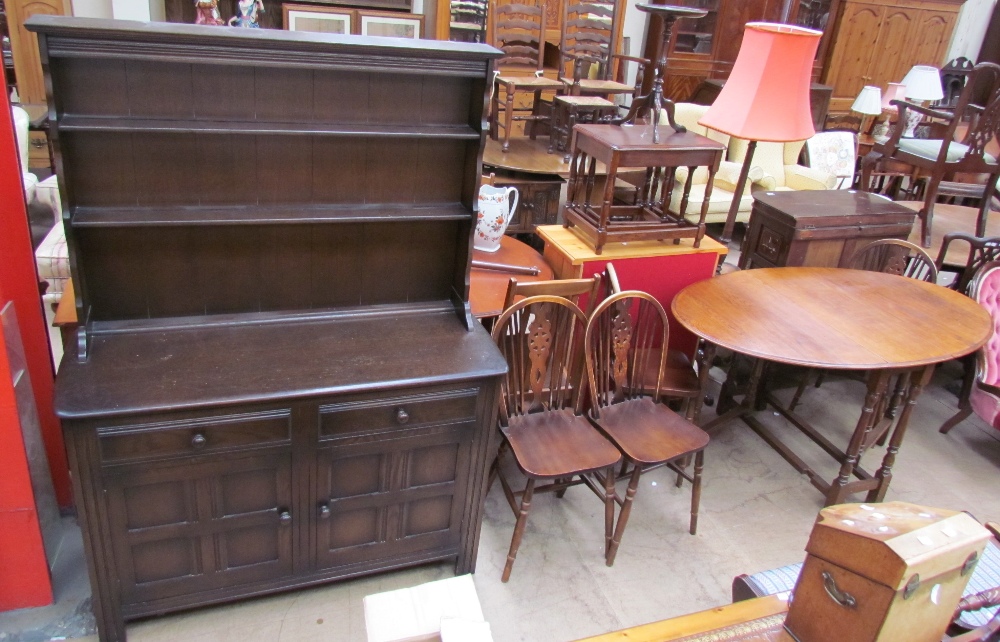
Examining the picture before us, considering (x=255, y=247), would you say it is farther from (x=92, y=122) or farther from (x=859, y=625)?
(x=859, y=625)

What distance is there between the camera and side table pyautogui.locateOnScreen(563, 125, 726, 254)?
107 inches

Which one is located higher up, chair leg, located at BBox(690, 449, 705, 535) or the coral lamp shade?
the coral lamp shade

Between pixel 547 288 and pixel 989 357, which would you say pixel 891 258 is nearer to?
pixel 989 357

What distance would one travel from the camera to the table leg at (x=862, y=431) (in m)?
2.62

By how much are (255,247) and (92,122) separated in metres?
0.52

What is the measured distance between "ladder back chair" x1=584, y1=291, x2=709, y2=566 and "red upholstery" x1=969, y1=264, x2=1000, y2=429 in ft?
4.93

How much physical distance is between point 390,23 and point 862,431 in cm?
502

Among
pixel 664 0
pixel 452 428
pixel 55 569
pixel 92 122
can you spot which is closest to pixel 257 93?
pixel 92 122

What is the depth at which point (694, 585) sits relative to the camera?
2455 mm

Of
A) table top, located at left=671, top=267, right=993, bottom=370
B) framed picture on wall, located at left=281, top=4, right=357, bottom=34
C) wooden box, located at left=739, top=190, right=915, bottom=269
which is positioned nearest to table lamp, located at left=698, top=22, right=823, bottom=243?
wooden box, located at left=739, top=190, right=915, bottom=269

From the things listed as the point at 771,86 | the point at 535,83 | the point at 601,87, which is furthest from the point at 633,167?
the point at 601,87

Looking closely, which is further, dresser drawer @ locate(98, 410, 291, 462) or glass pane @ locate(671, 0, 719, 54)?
glass pane @ locate(671, 0, 719, 54)

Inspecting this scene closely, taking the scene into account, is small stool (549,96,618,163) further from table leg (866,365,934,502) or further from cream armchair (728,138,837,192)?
table leg (866,365,934,502)

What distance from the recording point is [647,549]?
8.49 ft
